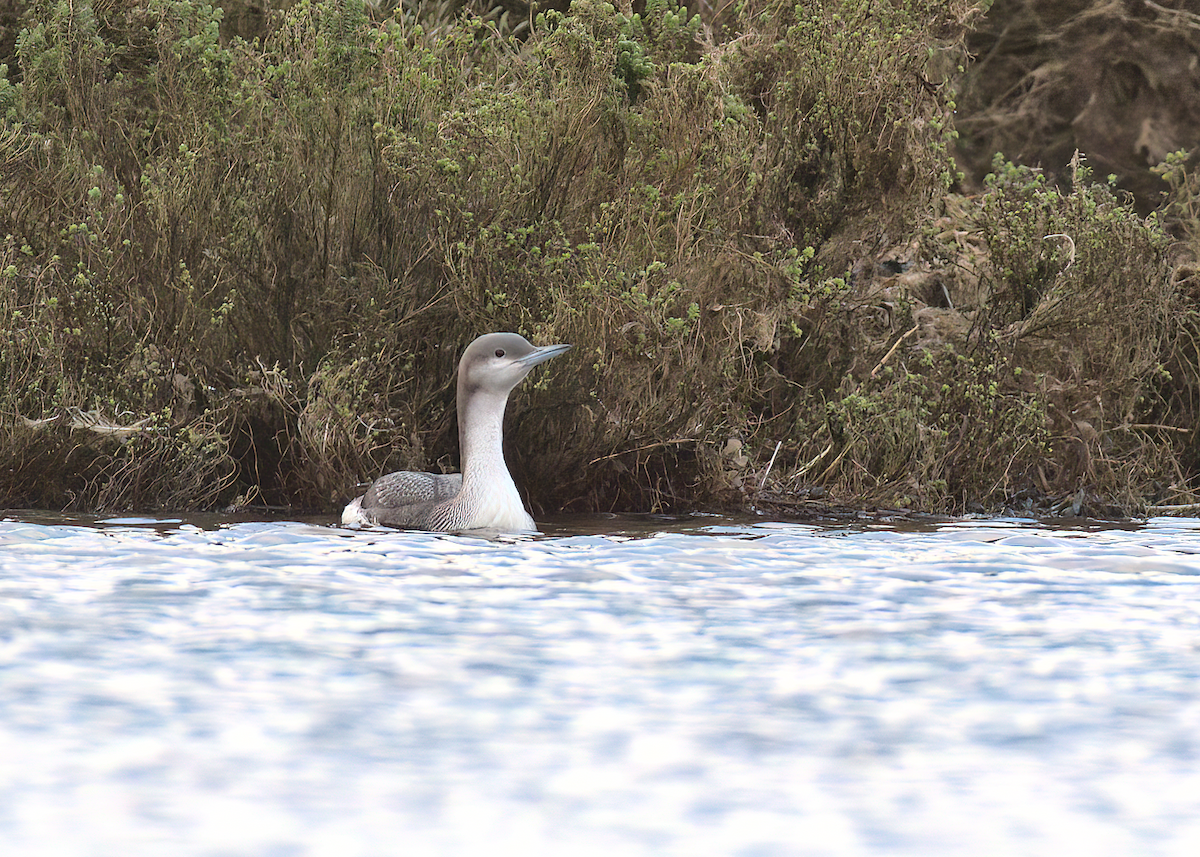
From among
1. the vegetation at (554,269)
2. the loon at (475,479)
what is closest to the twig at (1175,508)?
the vegetation at (554,269)

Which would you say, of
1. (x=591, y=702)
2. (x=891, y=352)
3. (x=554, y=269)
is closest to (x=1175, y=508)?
(x=891, y=352)

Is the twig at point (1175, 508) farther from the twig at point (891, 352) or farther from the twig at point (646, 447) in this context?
the twig at point (646, 447)

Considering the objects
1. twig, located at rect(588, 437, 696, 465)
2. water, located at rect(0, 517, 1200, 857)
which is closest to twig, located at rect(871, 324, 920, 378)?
twig, located at rect(588, 437, 696, 465)

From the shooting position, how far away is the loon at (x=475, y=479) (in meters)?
9.04

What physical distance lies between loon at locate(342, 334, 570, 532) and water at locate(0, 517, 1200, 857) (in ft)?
3.08

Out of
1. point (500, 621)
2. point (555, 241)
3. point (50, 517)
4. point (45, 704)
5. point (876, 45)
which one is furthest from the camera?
point (876, 45)

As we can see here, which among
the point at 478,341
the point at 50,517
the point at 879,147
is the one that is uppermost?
the point at 879,147

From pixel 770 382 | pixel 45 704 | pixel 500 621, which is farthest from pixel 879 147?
pixel 45 704

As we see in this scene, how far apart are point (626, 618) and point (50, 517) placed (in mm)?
4259

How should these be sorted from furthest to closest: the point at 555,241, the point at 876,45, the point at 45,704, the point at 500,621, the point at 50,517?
the point at 876,45, the point at 555,241, the point at 50,517, the point at 500,621, the point at 45,704

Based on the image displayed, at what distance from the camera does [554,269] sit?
10070 millimetres

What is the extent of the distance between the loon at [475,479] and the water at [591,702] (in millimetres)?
939

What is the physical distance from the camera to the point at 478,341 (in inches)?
368

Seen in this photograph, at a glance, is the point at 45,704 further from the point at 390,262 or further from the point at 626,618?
the point at 390,262
